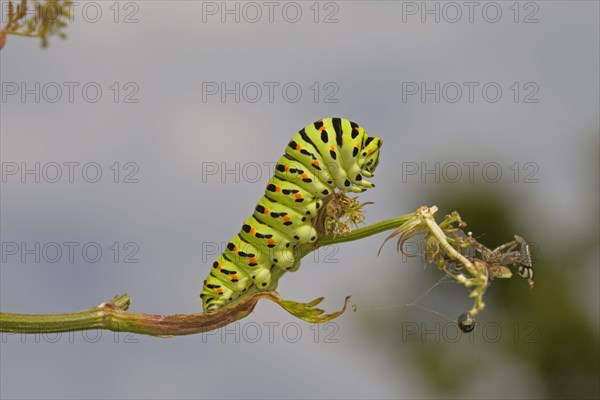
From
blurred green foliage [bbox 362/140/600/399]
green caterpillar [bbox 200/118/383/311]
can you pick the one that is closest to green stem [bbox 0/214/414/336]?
green caterpillar [bbox 200/118/383/311]

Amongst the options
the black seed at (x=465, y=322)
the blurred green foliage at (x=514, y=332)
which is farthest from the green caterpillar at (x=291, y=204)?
the blurred green foliage at (x=514, y=332)

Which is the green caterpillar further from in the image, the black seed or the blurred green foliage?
the blurred green foliage

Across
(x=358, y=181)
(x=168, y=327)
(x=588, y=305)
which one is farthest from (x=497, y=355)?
(x=168, y=327)

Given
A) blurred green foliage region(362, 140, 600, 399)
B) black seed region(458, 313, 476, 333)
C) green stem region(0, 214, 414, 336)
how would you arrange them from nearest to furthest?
green stem region(0, 214, 414, 336), black seed region(458, 313, 476, 333), blurred green foliage region(362, 140, 600, 399)

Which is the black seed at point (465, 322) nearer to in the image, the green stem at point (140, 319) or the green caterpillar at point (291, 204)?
the green stem at point (140, 319)

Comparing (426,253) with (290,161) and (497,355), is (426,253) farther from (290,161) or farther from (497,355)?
(497,355)

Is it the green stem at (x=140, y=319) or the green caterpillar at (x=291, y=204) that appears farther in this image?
the green caterpillar at (x=291, y=204)
